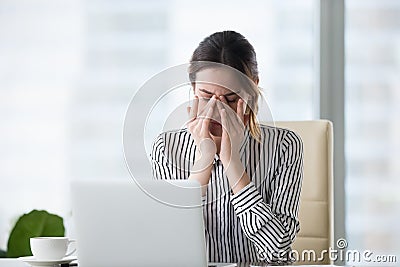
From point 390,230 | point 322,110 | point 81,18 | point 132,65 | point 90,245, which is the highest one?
point 81,18

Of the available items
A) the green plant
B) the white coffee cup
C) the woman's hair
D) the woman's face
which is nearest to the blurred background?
the green plant

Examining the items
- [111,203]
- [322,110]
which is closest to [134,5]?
[322,110]

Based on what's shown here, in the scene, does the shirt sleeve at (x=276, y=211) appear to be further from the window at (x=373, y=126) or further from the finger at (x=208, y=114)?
the window at (x=373, y=126)

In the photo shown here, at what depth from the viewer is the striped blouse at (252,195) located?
77.0 inches

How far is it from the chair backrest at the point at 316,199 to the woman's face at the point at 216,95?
1.17 ft

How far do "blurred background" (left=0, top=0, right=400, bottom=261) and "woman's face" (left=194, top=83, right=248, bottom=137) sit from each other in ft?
3.96

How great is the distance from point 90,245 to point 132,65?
1919 mm

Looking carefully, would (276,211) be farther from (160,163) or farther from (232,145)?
(160,163)

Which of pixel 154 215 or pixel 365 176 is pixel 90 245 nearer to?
pixel 154 215

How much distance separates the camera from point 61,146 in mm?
3295

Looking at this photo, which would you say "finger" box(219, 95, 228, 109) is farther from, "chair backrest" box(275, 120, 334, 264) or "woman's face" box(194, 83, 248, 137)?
"chair backrest" box(275, 120, 334, 264)

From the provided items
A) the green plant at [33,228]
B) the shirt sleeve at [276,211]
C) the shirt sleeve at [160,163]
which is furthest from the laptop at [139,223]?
the green plant at [33,228]

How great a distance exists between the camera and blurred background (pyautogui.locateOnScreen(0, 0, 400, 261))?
3.18 metres

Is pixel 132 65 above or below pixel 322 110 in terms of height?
above
